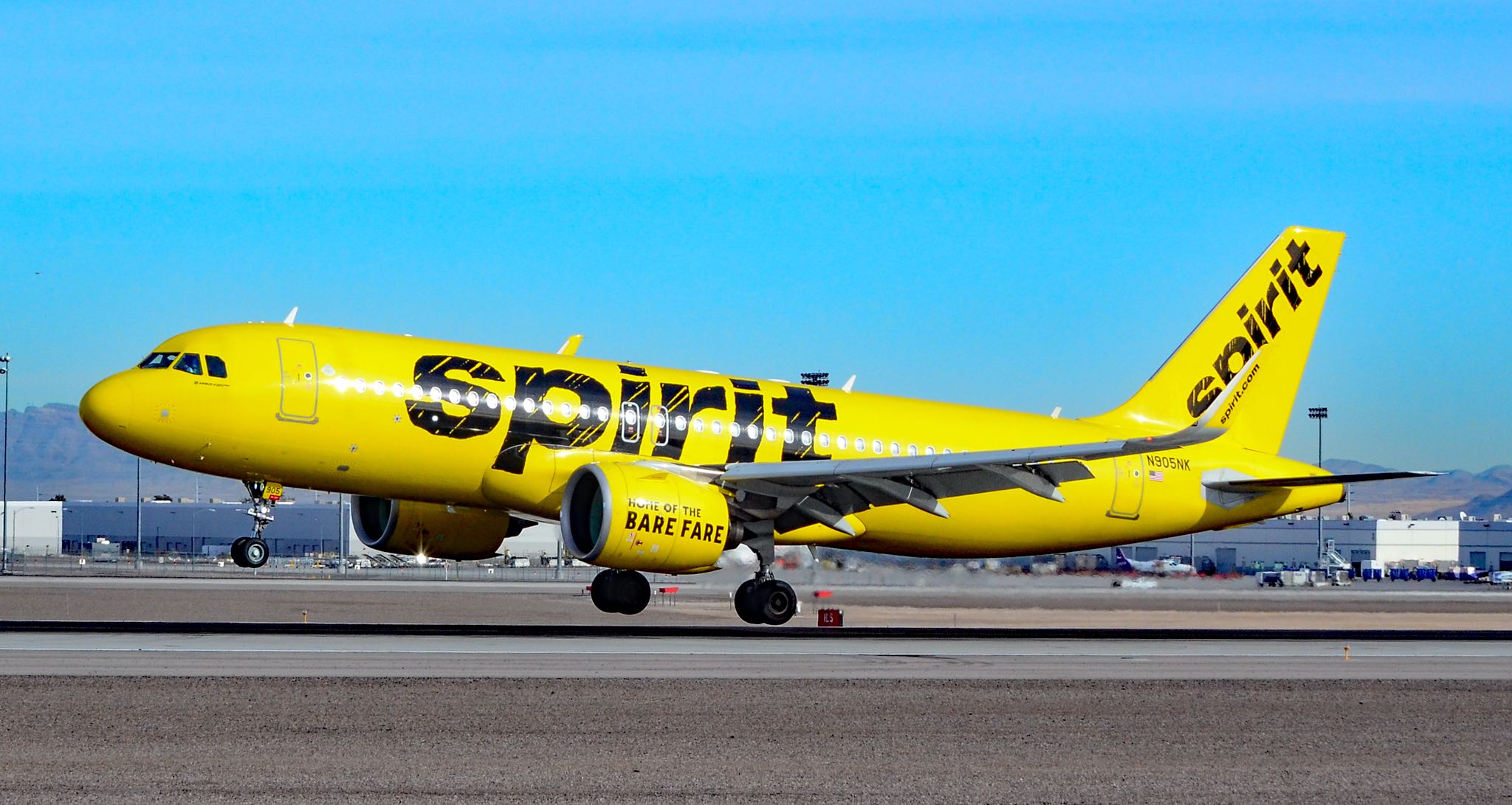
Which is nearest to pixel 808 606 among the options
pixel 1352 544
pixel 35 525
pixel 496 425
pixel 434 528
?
pixel 434 528

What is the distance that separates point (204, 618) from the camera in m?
44.2

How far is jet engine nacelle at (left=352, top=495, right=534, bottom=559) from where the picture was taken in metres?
35.9

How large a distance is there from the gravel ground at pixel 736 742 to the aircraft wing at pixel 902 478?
32.4 feet

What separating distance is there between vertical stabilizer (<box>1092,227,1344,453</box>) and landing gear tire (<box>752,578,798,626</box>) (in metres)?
11.1

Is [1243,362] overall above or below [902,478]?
above

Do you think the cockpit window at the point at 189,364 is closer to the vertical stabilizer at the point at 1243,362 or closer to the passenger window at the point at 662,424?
the passenger window at the point at 662,424

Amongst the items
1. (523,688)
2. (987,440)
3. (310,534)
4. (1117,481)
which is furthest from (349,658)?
(310,534)

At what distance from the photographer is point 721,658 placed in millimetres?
25750

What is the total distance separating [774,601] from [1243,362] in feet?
47.6

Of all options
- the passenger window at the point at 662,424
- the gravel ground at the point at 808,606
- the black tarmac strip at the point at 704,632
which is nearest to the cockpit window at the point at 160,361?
the black tarmac strip at the point at 704,632

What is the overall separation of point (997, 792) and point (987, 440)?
24.2 meters

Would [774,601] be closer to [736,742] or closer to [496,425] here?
[496,425]

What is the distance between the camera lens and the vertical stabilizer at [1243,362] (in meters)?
41.2

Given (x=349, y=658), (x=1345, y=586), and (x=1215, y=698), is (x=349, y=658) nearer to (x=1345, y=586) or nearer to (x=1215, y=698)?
(x=1215, y=698)
